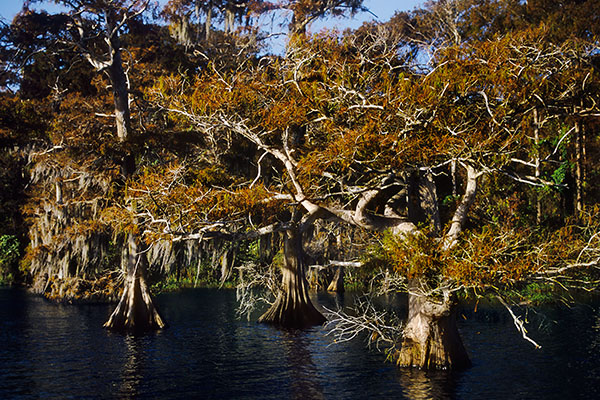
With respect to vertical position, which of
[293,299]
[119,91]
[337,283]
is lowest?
[293,299]

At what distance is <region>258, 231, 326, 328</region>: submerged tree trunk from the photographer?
28.7 metres

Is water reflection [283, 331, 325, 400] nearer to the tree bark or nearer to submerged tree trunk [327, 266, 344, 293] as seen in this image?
the tree bark

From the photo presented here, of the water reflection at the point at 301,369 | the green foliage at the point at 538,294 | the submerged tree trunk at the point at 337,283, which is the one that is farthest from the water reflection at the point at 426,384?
the submerged tree trunk at the point at 337,283

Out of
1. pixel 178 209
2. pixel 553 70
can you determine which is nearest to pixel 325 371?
pixel 178 209

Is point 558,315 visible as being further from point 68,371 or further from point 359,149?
point 68,371

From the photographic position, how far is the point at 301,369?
63.9ft

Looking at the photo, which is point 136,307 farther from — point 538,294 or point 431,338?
point 538,294

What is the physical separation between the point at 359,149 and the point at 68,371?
35.6ft

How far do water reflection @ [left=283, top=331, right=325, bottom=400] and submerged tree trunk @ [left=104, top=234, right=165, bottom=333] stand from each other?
228 inches

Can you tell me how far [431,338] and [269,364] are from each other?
5.21 m

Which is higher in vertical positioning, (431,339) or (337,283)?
(337,283)

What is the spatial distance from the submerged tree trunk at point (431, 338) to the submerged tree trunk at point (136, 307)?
1244cm

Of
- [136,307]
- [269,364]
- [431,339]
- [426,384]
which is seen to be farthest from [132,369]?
[431,339]

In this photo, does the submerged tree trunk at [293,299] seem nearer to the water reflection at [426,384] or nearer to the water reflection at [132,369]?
the water reflection at [132,369]
